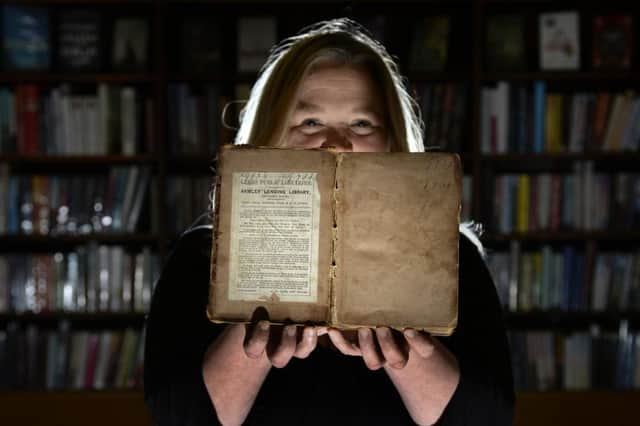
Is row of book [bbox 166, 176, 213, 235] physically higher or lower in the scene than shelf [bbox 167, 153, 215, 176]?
lower

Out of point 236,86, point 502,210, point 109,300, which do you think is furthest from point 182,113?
point 502,210

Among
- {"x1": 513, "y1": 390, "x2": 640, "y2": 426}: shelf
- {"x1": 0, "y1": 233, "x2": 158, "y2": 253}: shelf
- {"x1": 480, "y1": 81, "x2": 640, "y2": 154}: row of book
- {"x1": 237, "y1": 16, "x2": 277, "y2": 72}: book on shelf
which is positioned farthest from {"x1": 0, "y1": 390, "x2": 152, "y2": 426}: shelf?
{"x1": 480, "y1": 81, "x2": 640, "y2": 154}: row of book

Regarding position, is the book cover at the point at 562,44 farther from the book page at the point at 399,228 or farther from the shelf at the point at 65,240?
the book page at the point at 399,228

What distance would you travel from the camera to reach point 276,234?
78 centimetres

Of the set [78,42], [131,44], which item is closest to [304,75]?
[131,44]

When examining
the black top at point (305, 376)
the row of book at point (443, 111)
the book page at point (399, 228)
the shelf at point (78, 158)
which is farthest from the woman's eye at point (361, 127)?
the shelf at point (78, 158)

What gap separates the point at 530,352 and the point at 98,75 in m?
2.06

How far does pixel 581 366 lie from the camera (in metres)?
2.39

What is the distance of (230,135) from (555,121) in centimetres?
131

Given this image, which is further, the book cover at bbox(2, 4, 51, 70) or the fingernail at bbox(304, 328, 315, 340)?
the book cover at bbox(2, 4, 51, 70)

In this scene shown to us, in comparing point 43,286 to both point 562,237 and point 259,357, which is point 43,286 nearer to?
point 259,357

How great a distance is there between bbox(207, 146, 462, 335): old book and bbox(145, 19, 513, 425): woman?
4 cm

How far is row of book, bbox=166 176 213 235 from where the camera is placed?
2.39 meters

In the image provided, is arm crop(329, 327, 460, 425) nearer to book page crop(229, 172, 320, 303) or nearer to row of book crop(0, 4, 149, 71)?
book page crop(229, 172, 320, 303)
